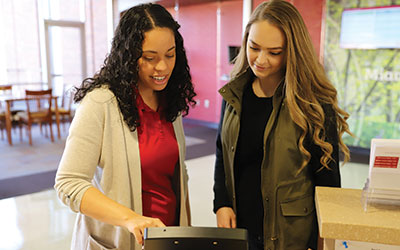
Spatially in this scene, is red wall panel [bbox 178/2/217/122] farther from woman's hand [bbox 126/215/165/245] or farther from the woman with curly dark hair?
woman's hand [bbox 126/215/165/245]

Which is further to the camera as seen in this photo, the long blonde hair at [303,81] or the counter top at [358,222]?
the long blonde hair at [303,81]

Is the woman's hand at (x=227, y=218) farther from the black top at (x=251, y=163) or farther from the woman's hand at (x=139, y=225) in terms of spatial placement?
the woman's hand at (x=139, y=225)

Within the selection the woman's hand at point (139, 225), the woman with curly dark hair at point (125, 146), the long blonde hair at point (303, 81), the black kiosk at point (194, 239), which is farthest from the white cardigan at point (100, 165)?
the long blonde hair at point (303, 81)

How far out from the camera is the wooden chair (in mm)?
5842

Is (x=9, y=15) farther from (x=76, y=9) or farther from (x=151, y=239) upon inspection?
(x=151, y=239)

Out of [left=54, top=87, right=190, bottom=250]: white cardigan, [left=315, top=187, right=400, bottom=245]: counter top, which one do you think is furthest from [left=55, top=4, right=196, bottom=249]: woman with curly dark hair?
[left=315, top=187, right=400, bottom=245]: counter top

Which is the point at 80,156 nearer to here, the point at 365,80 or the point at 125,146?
the point at 125,146

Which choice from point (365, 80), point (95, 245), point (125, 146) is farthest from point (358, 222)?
point (365, 80)

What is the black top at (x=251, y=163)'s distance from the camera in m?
1.41

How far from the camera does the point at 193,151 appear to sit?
6090 millimetres

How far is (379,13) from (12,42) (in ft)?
17.7

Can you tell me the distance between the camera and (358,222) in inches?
32.8

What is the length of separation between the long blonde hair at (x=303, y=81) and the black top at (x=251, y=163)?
0.14 meters

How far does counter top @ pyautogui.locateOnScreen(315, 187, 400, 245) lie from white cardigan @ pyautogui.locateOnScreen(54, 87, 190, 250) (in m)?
0.61
